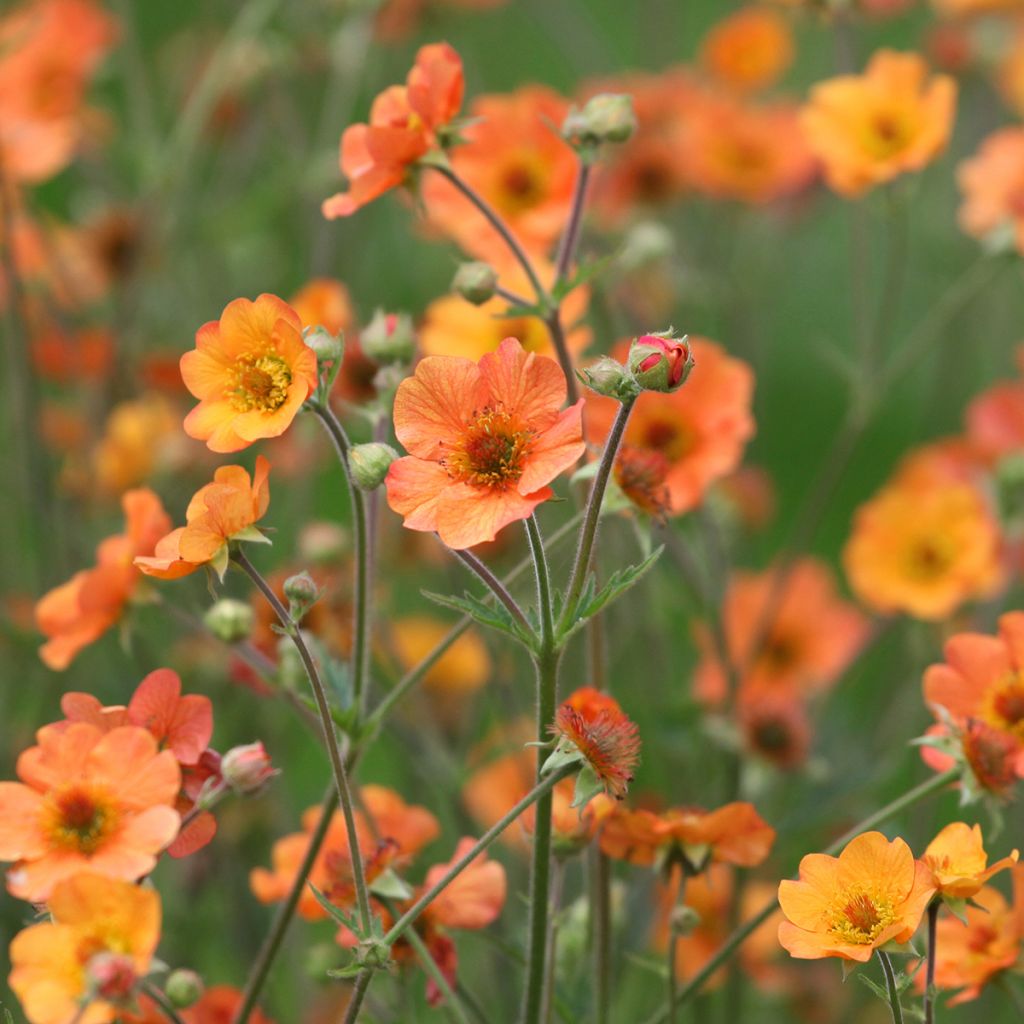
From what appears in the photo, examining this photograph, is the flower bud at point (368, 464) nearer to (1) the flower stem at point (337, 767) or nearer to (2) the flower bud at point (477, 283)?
(1) the flower stem at point (337, 767)

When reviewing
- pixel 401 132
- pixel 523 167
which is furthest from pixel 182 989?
pixel 523 167

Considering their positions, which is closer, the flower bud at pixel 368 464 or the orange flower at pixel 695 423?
the flower bud at pixel 368 464

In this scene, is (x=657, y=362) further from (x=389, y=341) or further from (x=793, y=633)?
(x=793, y=633)

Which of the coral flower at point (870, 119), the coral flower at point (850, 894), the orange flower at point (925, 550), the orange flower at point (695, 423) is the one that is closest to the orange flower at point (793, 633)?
the orange flower at point (925, 550)

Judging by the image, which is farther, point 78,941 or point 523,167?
point 523,167

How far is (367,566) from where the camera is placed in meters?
0.84

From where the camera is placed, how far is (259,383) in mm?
837

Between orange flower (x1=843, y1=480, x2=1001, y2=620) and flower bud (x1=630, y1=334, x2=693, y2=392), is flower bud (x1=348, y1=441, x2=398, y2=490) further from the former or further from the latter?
orange flower (x1=843, y1=480, x2=1001, y2=620)

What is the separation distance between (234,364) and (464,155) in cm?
58

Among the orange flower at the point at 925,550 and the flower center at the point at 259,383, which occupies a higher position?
the flower center at the point at 259,383

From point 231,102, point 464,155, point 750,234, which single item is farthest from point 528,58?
point 464,155

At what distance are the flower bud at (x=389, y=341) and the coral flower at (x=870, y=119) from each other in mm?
447

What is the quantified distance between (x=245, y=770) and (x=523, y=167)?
0.70 m

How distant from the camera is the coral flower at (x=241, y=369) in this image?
2.66 feet
